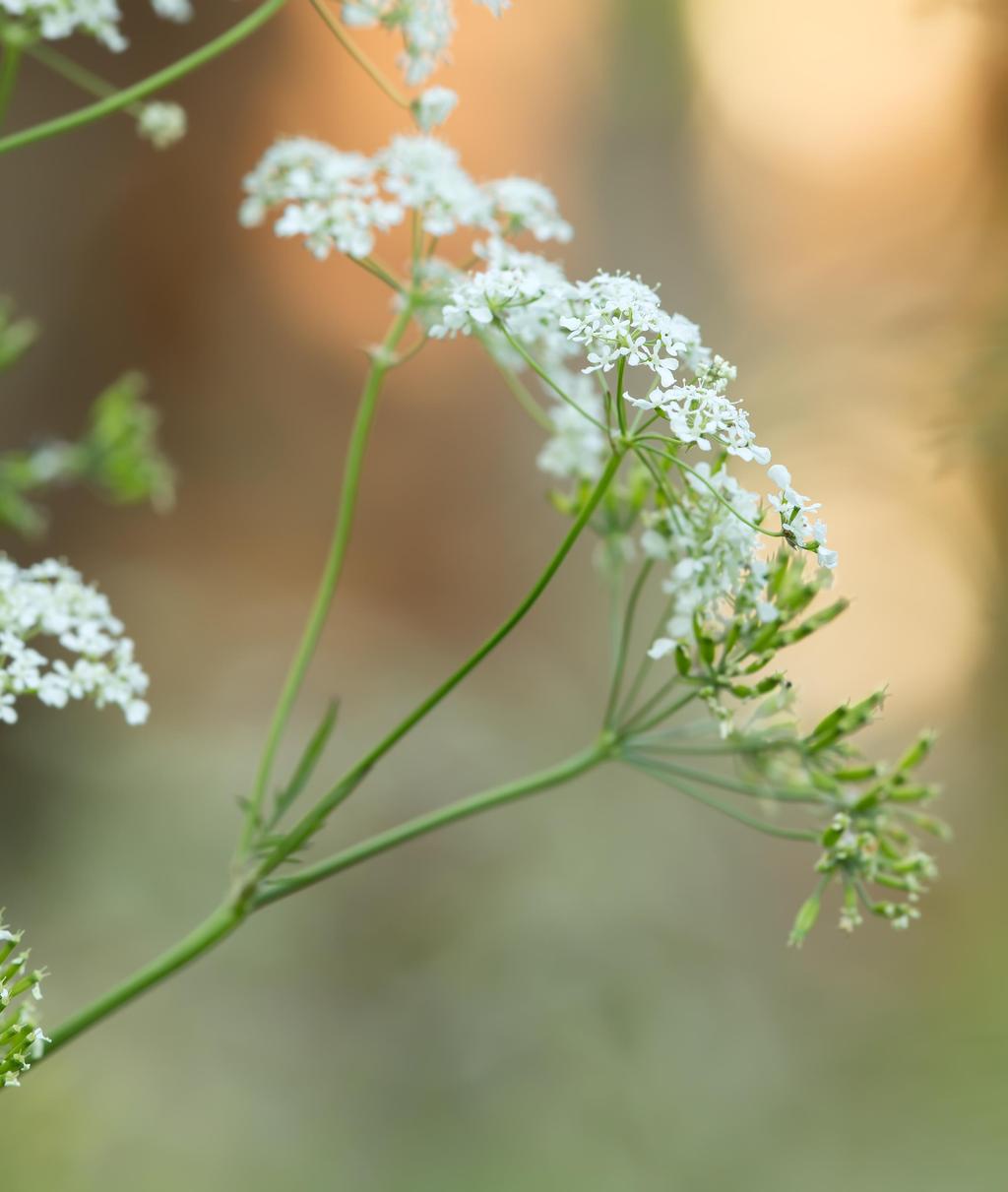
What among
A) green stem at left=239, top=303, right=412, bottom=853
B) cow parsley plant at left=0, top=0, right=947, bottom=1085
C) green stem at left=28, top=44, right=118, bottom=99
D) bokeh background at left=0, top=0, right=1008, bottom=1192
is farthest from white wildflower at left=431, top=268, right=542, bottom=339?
bokeh background at left=0, top=0, right=1008, bottom=1192

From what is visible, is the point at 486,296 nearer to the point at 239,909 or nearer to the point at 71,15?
the point at 71,15

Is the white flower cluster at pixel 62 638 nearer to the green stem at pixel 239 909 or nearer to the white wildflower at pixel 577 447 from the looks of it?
the green stem at pixel 239 909

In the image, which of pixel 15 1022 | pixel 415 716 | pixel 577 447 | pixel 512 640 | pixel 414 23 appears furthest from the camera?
pixel 512 640

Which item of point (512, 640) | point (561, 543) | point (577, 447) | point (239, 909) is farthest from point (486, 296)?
point (512, 640)

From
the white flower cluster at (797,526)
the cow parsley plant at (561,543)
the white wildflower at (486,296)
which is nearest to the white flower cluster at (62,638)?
the cow parsley plant at (561,543)

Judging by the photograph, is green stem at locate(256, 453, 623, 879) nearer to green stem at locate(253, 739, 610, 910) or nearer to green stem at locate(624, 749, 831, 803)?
green stem at locate(253, 739, 610, 910)

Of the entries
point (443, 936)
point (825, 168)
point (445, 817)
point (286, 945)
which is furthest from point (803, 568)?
point (825, 168)
